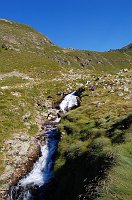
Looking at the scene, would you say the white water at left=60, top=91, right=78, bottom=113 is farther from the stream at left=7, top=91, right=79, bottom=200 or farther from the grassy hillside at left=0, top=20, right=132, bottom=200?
the stream at left=7, top=91, right=79, bottom=200

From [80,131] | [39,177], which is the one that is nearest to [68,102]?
[80,131]

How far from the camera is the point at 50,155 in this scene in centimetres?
2859

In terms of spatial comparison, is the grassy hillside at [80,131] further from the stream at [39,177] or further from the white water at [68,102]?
the white water at [68,102]

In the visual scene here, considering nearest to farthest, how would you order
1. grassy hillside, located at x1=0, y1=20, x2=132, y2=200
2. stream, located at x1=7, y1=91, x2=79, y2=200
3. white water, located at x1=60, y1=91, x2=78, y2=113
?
grassy hillside, located at x1=0, y1=20, x2=132, y2=200 < stream, located at x1=7, y1=91, x2=79, y2=200 < white water, located at x1=60, y1=91, x2=78, y2=113

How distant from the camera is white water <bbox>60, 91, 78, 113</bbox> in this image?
1783 inches

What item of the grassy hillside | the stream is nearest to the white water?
the grassy hillside

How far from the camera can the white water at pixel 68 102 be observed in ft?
149

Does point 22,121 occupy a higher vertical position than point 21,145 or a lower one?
higher

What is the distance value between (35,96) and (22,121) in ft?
42.1

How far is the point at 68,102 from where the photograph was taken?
46.9 meters

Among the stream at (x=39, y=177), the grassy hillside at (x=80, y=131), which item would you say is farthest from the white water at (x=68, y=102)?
the stream at (x=39, y=177)

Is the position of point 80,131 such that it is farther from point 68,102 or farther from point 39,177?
point 68,102

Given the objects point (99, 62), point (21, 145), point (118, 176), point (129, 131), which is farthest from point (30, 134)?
point (99, 62)

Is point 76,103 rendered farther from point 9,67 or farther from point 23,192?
point 9,67
